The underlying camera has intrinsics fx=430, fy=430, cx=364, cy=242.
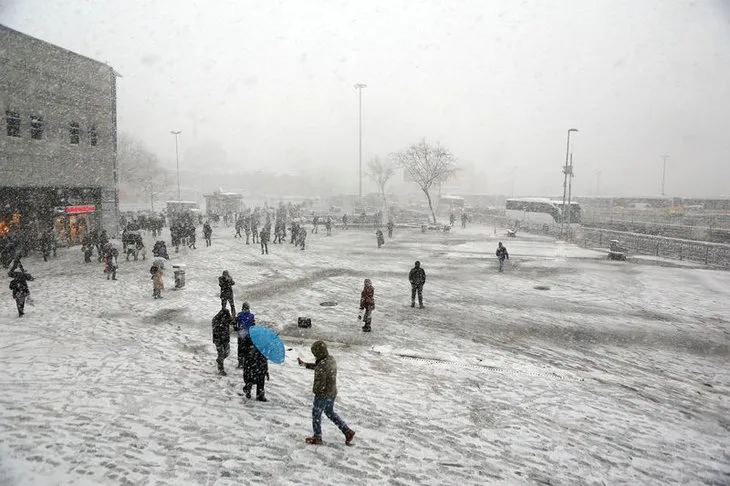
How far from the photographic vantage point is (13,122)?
22.2 meters

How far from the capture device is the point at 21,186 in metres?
22.7

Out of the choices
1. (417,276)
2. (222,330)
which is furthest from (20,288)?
(417,276)

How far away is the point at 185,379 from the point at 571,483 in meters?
6.69

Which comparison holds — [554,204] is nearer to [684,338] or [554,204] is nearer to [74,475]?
[684,338]

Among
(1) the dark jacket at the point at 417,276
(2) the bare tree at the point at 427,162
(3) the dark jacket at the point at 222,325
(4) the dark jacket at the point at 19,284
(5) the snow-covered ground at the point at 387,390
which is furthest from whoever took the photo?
(2) the bare tree at the point at 427,162

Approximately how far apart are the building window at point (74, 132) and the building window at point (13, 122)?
11.5 feet

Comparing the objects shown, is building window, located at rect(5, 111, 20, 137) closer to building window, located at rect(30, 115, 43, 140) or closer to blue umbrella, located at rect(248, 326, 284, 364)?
building window, located at rect(30, 115, 43, 140)

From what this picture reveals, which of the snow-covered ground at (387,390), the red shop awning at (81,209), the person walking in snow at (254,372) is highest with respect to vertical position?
the red shop awning at (81,209)

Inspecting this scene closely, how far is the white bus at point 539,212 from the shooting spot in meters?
42.7

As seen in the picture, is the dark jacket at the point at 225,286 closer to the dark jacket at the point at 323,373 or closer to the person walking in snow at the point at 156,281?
the person walking in snow at the point at 156,281

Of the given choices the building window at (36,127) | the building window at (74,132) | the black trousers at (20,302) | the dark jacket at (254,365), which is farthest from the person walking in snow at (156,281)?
the building window at (74,132)

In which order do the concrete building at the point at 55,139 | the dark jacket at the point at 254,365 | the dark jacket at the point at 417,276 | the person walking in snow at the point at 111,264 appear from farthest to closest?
the concrete building at the point at 55,139, the person walking in snow at the point at 111,264, the dark jacket at the point at 417,276, the dark jacket at the point at 254,365

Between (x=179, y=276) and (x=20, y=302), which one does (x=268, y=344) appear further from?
(x=179, y=276)

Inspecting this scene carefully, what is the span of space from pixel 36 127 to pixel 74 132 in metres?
2.84
